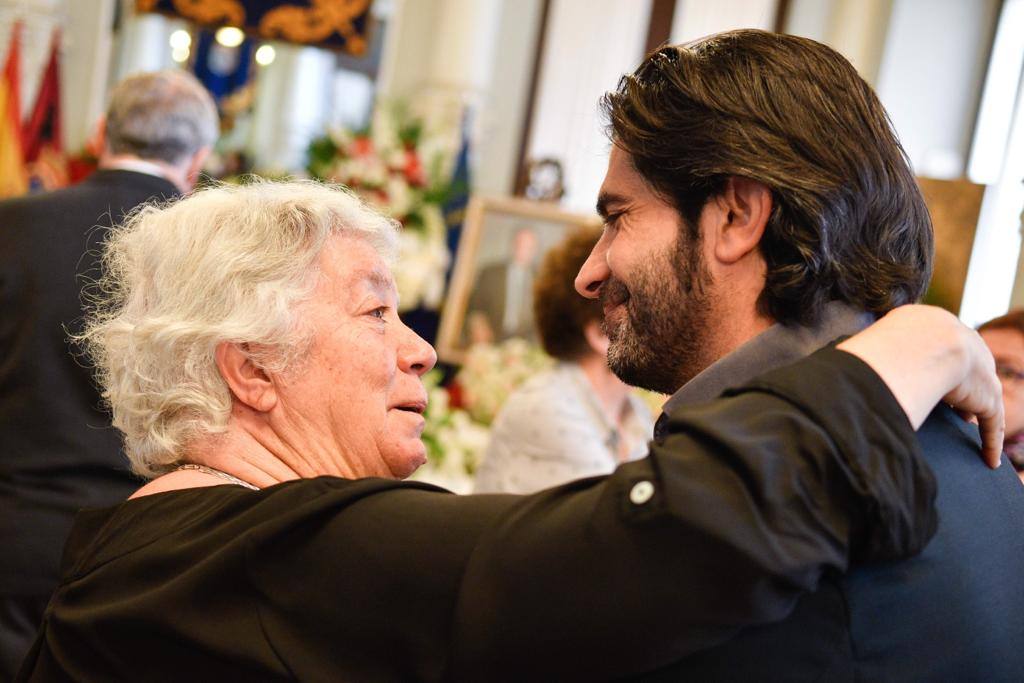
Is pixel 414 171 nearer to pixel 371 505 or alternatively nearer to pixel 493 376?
pixel 493 376

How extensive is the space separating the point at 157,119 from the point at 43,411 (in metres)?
0.96

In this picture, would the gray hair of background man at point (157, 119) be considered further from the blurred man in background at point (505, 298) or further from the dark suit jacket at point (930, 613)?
the blurred man in background at point (505, 298)

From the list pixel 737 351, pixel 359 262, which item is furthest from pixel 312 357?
pixel 737 351

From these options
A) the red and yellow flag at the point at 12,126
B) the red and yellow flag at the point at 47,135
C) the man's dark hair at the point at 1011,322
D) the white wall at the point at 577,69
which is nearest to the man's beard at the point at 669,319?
the man's dark hair at the point at 1011,322

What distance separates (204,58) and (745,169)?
6382mm

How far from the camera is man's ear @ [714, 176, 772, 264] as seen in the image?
154cm

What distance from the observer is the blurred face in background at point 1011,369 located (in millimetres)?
2735

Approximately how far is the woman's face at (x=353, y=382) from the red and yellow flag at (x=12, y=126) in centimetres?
516

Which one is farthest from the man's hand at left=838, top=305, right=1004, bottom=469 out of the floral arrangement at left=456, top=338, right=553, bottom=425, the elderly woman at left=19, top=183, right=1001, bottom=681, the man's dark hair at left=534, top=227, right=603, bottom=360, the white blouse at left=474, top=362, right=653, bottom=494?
the floral arrangement at left=456, top=338, right=553, bottom=425

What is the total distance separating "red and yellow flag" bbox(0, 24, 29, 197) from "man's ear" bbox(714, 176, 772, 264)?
5.70 metres

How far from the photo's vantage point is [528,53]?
26.3 ft

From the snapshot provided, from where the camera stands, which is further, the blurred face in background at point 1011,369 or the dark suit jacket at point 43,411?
the dark suit jacket at point 43,411

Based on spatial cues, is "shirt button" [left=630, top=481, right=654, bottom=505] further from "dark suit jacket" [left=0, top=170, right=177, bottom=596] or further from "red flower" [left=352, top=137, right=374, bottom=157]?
"red flower" [left=352, top=137, right=374, bottom=157]

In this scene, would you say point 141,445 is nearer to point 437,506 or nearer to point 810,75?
point 437,506
